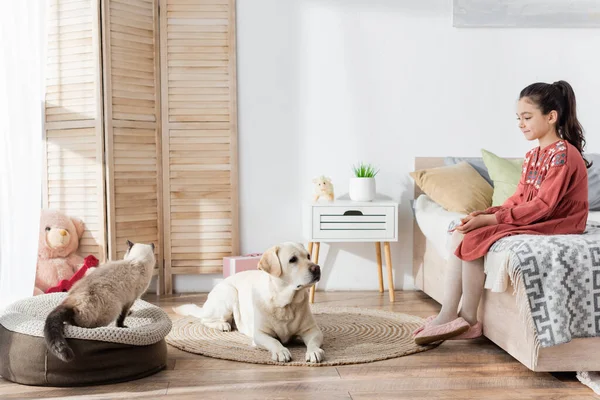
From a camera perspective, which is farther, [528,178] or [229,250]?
[229,250]

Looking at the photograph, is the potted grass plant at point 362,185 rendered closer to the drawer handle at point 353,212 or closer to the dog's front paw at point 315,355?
the drawer handle at point 353,212

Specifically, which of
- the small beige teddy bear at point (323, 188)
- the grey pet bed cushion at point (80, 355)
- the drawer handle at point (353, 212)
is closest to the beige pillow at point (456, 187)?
the drawer handle at point (353, 212)

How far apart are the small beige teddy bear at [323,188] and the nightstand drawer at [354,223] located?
0.18 meters

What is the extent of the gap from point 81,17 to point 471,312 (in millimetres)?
2454

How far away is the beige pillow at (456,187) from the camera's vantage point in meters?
3.23

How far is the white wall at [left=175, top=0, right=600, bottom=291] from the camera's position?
3.80 metres

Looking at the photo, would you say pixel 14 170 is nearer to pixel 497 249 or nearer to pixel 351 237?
pixel 351 237

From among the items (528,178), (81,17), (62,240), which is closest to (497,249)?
(528,178)

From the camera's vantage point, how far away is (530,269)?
205 cm

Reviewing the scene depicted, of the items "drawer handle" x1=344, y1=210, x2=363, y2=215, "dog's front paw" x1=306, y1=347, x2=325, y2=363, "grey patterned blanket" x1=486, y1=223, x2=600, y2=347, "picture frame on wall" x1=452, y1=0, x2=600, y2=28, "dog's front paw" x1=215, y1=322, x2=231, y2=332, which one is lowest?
"dog's front paw" x1=215, y1=322, x2=231, y2=332

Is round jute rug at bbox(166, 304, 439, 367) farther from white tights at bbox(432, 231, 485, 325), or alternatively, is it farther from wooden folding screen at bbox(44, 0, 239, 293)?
wooden folding screen at bbox(44, 0, 239, 293)

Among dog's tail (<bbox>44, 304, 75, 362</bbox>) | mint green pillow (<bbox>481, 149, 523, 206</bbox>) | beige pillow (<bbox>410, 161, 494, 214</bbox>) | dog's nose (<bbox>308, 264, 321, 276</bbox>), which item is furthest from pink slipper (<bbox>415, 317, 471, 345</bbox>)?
dog's tail (<bbox>44, 304, 75, 362</bbox>)

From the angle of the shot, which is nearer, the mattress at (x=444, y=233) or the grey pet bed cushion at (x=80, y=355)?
the grey pet bed cushion at (x=80, y=355)

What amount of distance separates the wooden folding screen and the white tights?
156 cm
